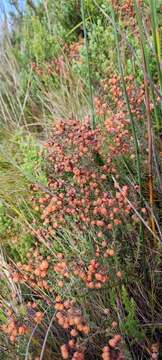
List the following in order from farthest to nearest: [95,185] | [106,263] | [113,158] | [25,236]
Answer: [25,236] < [113,158] < [95,185] < [106,263]

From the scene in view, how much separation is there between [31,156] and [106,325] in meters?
1.26

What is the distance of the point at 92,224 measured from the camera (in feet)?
5.10

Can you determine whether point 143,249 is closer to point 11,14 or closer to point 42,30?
point 42,30

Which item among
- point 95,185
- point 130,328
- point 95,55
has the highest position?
point 95,55

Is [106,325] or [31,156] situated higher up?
[31,156]

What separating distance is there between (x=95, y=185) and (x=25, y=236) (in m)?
0.51

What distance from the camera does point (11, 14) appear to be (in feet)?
15.6

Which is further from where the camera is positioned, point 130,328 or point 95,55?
Answer: point 95,55

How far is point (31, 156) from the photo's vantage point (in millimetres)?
2523

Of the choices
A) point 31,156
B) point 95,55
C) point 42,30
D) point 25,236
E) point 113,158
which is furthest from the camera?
point 42,30

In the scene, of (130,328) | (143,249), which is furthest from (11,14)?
(130,328)

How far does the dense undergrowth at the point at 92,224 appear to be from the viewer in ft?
4.39

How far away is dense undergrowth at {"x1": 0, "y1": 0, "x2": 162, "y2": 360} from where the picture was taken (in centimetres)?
134

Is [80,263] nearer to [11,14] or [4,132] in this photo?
[4,132]
